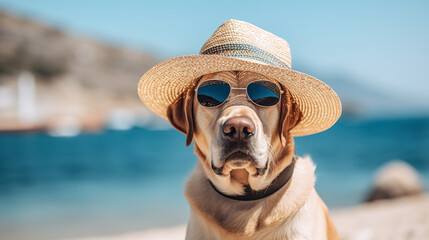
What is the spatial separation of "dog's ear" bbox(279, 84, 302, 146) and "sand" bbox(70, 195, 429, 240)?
2.50 metres

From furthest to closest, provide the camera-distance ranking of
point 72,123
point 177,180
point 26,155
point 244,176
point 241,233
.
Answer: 1. point 72,123
2. point 26,155
3. point 177,180
4. point 244,176
5. point 241,233

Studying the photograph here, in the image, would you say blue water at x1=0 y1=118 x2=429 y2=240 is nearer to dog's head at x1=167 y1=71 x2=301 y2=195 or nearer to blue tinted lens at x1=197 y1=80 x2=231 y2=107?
dog's head at x1=167 y1=71 x2=301 y2=195

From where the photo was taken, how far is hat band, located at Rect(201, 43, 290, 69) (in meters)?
2.25

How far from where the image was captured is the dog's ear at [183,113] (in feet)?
8.19

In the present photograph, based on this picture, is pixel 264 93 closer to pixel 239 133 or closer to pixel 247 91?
pixel 247 91

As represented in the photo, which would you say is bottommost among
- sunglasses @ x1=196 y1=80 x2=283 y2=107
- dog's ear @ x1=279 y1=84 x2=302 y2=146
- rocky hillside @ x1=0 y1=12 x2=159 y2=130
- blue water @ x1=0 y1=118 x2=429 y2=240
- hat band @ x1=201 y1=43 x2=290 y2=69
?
rocky hillside @ x1=0 y1=12 x2=159 y2=130

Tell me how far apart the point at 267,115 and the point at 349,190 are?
9.50 meters

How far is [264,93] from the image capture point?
2311 mm

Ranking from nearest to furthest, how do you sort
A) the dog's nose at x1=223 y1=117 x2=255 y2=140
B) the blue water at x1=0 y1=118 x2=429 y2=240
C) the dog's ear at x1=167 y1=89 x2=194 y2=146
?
the dog's nose at x1=223 y1=117 x2=255 y2=140 → the dog's ear at x1=167 y1=89 x2=194 y2=146 → the blue water at x1=0 y1=118 x2=429 y2=240

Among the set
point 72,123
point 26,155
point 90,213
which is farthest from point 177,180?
point 72,123

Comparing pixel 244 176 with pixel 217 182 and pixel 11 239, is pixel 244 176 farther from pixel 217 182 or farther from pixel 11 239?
pixel 11 239

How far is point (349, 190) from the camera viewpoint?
10.8 m

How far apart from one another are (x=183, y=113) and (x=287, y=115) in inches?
28.6

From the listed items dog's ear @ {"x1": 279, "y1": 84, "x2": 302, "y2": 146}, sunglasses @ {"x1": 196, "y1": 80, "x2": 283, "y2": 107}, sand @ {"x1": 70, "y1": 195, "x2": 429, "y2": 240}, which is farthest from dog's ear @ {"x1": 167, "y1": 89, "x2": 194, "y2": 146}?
sand @ {"x1": 70, "y1": 195, "x2": 429, "y2": 240}
